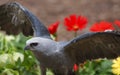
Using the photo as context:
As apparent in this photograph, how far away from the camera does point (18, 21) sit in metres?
3.04

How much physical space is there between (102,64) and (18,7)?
1.77 ft

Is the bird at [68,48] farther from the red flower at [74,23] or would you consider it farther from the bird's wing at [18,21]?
the red flower at [74,23]

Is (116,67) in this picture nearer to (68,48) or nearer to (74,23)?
(68,48)

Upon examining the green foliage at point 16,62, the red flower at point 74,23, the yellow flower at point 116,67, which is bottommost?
the yellow flower at point 116,67

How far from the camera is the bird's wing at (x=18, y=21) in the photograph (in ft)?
8.79

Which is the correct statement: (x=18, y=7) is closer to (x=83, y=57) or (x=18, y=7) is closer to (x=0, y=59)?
(x=0, y=59)

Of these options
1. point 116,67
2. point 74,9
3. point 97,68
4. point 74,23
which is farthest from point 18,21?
point 74,9

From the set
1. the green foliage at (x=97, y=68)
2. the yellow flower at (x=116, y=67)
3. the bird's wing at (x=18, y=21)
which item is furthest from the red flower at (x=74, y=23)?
the yellow flower at (x=116, y=67)

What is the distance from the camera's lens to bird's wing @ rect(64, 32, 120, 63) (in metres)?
2.43

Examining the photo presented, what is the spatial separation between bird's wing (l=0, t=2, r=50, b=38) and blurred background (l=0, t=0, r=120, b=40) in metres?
3.47

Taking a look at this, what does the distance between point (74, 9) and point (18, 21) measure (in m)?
4.05

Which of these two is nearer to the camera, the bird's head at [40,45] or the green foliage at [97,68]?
the bird's head at [40,45]

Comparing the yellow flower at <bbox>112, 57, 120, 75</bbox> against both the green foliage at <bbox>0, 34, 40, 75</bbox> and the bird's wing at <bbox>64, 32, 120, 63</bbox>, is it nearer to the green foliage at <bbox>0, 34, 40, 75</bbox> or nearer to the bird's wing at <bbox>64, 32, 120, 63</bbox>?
the bird's wing at <bbox>64, 32, 120, 63</bbox>

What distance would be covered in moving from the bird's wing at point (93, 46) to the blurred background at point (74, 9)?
4.04m
